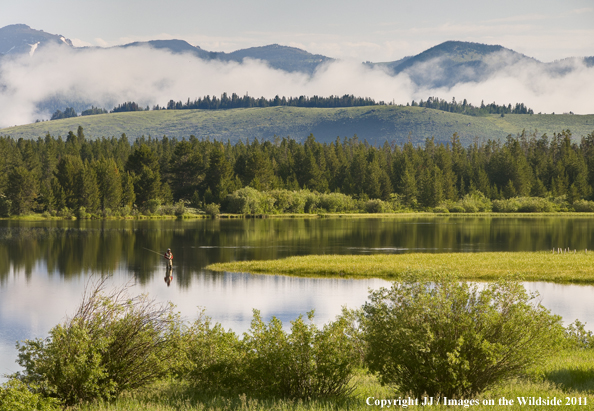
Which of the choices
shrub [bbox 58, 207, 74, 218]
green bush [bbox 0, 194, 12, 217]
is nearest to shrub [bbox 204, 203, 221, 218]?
shrub [bbox 58, 207, 74, 218]

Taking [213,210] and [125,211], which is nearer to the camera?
[125,211]

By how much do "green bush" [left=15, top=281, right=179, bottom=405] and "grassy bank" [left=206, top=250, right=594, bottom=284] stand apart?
1011 inches

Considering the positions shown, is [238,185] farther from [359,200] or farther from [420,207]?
[420,207]

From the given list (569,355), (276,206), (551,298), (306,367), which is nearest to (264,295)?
(551,298)

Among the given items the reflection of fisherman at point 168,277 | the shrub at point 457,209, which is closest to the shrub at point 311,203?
the shrub at point 457,209

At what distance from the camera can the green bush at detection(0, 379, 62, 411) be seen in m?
10.5

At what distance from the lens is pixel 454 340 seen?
1131 cm

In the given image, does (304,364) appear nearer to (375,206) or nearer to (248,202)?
(248,202)

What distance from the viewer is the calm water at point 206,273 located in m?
27.6

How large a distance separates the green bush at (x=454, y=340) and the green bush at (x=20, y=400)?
247 inches

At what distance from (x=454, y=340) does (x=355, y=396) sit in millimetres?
2558

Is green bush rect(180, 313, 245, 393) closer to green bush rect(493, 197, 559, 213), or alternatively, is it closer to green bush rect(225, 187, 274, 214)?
green bush rect(225, 187, 274, 214)

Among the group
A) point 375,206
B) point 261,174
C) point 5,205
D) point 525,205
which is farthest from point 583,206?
point 5,205

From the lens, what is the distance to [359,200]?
161750 mm
